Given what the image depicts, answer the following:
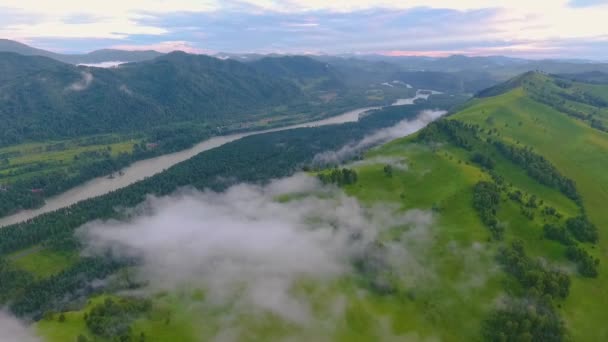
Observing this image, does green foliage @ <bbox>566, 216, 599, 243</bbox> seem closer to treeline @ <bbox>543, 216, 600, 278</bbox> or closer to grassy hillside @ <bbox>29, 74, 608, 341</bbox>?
treeline @ <bbox>543, 216, 600, 278</bbox>

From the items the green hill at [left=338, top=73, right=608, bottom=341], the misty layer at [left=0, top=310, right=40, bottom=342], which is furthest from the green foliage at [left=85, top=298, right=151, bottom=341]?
the green hill at [left=338, top=73, right=608, bottom=341]

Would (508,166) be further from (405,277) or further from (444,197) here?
(405,277)

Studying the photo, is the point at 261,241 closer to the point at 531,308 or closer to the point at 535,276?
the point at 531,308

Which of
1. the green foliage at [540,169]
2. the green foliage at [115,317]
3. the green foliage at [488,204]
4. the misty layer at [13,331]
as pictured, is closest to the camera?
the misty layer at [13,331]

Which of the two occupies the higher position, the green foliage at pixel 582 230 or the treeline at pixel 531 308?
the green foliage at pixel 582 230

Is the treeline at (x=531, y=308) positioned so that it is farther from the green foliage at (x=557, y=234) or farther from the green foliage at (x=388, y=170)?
the green foliage at (x=388, y=170)

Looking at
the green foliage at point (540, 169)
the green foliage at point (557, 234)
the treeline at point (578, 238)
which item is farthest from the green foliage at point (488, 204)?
the green foliage at point (540, 169)
